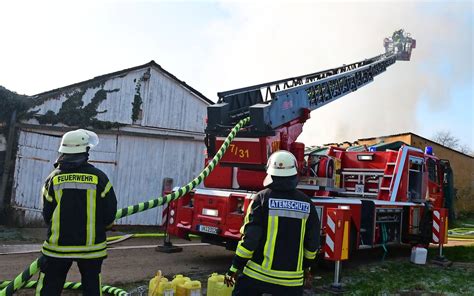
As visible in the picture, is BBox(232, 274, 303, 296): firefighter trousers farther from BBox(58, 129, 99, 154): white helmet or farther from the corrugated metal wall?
the corrugated metal wall

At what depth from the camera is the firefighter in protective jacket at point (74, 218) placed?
12.1 feet

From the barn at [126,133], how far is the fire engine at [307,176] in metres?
4.69

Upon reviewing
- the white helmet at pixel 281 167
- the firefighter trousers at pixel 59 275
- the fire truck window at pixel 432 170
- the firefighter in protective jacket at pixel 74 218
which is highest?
the fire truck window at pixel 432 170

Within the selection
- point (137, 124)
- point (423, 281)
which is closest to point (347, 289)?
Answer: point (423, 281)

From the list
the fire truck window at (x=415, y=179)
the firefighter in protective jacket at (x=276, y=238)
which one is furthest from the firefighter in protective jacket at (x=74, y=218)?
the fire truck window at (x=415, y=179)

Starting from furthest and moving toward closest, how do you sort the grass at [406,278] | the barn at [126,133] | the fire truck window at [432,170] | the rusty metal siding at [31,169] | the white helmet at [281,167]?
the barn at [126,133] → the rusty metal siding at [31,169] → the fire truck window at [432,170] → the grass at [406,278] → the white helmet at [281,167]

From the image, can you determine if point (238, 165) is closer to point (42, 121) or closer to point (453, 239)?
point (42, 121)

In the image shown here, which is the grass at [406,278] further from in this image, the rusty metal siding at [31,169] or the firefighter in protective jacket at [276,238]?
the rusty metal siding at [31,169]

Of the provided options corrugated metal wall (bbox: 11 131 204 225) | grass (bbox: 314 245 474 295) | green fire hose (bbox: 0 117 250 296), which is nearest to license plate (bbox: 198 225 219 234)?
green fire hose (bbox: 0 117 250 296)

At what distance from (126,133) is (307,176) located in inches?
241

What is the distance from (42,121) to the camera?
11555mm

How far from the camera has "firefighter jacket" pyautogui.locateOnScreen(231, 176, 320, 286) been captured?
333 centimetres

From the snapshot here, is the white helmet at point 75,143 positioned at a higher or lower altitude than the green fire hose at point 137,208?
higher

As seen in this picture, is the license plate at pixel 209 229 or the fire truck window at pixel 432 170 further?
the fire truck window at pixel 432 170
